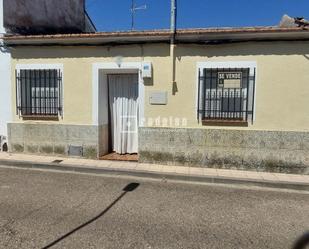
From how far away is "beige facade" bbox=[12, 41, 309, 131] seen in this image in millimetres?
7051

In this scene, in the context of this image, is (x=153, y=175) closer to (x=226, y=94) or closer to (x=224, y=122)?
(x=224, y=122)

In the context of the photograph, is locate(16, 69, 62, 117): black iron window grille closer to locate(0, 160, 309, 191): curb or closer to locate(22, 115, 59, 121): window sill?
locate(22, 115, 59, 121): window sill

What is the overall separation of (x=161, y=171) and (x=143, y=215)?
245cm

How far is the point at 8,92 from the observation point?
862cm

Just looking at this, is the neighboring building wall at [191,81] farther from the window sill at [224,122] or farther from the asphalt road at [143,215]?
the asphalt road at [143,215]

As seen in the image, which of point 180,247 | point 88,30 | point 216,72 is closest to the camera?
point 180,247

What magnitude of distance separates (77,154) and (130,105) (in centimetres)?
196

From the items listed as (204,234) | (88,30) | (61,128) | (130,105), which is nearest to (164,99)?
(130,105)

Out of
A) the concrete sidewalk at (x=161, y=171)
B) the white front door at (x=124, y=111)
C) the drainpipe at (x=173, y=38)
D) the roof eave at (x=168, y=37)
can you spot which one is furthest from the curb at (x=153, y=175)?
the roof eave at (x=168, y=37)

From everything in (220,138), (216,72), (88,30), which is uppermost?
(88,30)

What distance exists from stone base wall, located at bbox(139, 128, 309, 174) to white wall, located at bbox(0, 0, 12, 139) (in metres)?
3.89

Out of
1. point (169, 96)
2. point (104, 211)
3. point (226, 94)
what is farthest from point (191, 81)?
point (104, 211)

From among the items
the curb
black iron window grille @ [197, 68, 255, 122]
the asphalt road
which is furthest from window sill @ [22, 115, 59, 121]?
black iron window grille @ [197, 68, 255, 122]

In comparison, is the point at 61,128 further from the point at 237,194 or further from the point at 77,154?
the point at 237,194
